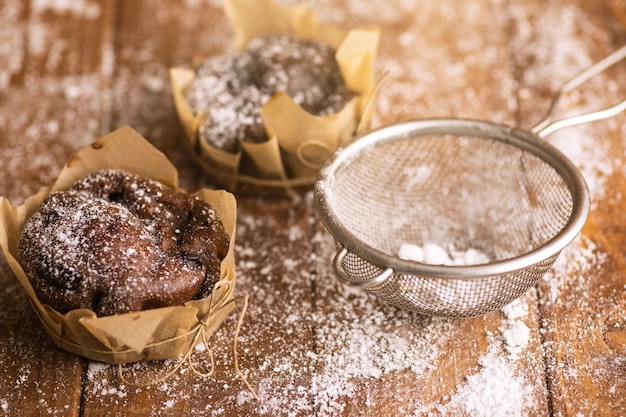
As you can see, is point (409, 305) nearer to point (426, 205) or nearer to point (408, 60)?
point (426, 205)

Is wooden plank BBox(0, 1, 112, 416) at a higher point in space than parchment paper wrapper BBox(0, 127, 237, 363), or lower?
lower

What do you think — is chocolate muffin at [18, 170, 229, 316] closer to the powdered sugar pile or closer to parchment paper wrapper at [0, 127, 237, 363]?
parchment paper wrapper at [0, 127, 237, 363]

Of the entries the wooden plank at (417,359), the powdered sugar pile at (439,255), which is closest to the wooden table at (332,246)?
the wooden plank at (417,359)

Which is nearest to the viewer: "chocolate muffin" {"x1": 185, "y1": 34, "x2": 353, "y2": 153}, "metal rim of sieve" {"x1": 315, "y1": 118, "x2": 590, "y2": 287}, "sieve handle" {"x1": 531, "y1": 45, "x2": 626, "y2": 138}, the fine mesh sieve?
"metal rim of sieve" {"x1": 315, "y1": 118, "x2": 590, "y2": 287}

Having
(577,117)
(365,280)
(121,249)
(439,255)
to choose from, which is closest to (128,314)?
(121,249)

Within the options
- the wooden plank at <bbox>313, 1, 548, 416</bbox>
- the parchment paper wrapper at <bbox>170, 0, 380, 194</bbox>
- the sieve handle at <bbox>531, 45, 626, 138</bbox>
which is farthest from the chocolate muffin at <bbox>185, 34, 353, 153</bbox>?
the sieve handle at <bbox>531, 45, 626, 138</bbox>

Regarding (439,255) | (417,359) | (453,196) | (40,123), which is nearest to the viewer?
(417,359)

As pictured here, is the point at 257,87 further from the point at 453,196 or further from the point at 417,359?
the point at 417,359
